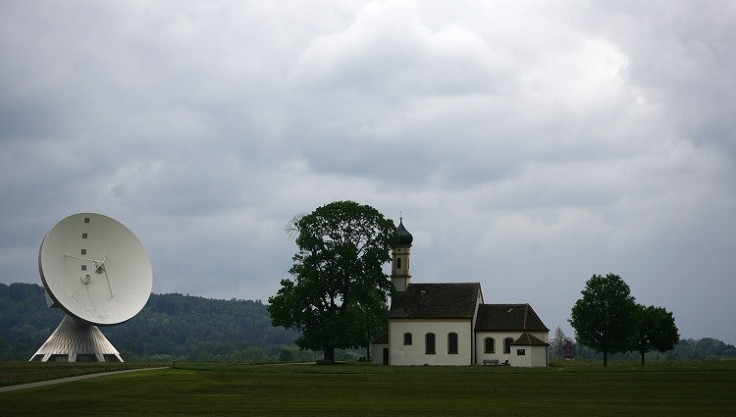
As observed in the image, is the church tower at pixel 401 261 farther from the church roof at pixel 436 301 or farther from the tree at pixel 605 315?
the tree at pixel 605 315

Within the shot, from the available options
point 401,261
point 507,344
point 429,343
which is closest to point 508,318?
point 507,344

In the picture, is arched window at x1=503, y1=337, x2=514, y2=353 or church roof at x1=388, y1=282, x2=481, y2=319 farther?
church roof at x1=388, y1=282, x2=481, y2=319

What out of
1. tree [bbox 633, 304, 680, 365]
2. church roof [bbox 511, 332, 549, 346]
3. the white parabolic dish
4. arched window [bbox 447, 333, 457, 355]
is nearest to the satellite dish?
the white parabolic dish

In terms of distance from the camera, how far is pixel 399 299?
3846 inches

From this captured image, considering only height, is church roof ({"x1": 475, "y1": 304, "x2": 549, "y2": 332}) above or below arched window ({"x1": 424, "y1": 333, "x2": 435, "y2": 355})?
above

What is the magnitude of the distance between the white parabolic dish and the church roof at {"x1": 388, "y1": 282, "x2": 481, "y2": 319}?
78.7 ft

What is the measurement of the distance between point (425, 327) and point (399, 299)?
173 inches

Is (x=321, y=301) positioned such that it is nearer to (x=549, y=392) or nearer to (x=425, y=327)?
(x=425, y=327)

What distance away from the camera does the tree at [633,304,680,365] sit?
97.5 meters

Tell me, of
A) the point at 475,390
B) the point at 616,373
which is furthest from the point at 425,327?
the point at 475,390

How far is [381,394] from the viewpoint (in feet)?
159

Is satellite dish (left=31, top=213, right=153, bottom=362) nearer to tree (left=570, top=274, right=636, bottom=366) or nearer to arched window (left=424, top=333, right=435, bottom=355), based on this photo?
arched window (left=424, top=333, right=435, bottom=355)

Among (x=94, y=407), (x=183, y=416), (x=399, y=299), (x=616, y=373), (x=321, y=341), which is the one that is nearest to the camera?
(x=183, y=416)

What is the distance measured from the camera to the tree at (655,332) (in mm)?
97500
